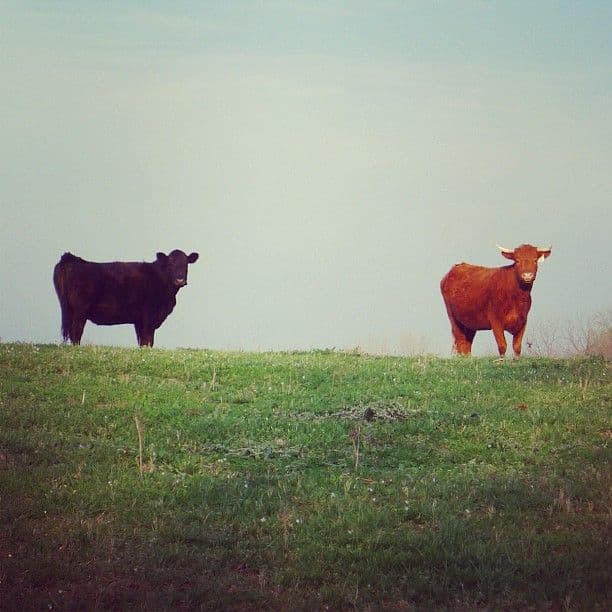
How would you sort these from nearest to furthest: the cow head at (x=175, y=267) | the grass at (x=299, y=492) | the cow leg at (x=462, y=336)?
the grass at (x=299, y=492), the cow head at (x=175, y=267), the cow leg at (x=462, y=336)

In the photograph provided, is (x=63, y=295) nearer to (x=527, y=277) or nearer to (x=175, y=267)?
(x=175, y=267)

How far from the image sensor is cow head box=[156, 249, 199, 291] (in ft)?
91.0

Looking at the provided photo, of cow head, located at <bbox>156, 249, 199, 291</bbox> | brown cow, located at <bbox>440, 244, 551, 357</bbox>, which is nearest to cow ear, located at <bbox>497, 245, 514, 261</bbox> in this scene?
brown cow, located at <bbox>440, 244, 551, 357</bbox>

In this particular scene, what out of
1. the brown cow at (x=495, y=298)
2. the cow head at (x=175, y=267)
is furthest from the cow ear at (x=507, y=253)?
the cow head at (x=175, y=267)

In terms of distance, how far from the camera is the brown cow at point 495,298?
2623cm

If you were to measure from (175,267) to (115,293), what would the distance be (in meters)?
1.96

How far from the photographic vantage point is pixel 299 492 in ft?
34.7

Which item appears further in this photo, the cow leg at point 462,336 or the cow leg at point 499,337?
the cow leg at point 462,336

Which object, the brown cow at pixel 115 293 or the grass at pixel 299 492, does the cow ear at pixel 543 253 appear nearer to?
the brown cow at pixel 115 293

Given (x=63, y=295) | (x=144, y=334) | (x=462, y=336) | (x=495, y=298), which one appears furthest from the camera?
(x=462, y=336)

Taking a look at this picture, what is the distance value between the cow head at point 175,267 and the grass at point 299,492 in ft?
34.7

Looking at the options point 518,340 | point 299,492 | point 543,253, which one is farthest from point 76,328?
point 299,492

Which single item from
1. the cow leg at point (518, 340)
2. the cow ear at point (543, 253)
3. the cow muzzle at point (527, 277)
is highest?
the cow ear at point (543, 253)

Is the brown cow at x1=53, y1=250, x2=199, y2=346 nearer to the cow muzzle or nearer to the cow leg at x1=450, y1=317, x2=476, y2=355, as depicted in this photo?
the cow leg at x1=450, y1=317, x2=476, y2=355
